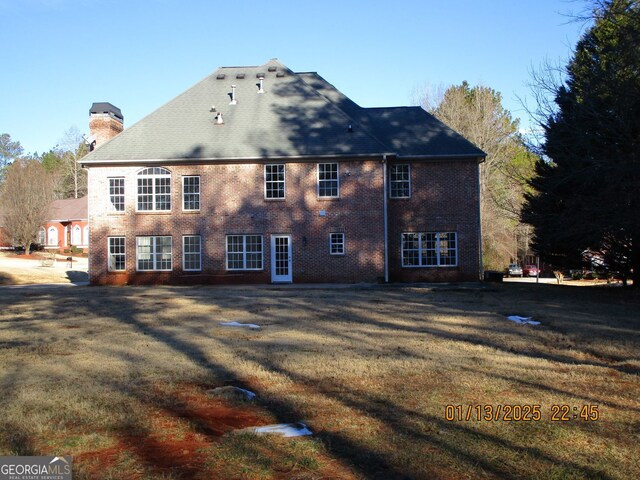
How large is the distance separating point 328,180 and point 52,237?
43.1 m

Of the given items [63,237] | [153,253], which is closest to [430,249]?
[153,253]

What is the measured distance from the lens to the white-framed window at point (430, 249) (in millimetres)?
26188

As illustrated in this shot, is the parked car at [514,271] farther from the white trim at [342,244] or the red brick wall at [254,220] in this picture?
the white trim at [342,244]

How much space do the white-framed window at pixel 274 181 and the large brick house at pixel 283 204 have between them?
0.04 meters

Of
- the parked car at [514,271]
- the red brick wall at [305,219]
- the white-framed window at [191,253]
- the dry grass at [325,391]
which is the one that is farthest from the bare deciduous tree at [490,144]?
the dry grass at [325,391]

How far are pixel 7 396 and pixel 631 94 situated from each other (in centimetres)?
1428

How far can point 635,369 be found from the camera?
801 cm

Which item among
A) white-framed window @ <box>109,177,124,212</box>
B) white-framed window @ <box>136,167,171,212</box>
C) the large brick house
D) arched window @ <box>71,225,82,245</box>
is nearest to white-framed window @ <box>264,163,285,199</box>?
the large brick house

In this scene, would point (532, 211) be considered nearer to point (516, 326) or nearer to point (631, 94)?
point (631, 94)

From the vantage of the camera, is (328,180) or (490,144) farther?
(490,144)

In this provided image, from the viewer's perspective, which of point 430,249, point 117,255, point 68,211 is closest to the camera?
point 430,249

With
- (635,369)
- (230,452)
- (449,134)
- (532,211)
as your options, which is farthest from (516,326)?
(449,134)

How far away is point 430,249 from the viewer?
2633 cm

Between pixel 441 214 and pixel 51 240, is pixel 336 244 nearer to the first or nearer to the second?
pixel 441 214
